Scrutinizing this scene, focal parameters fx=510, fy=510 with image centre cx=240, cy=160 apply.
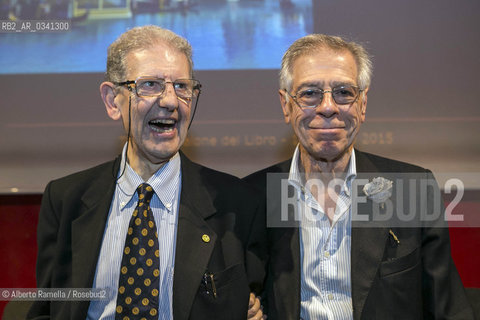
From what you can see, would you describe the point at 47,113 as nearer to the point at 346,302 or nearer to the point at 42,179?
the point at 42,179

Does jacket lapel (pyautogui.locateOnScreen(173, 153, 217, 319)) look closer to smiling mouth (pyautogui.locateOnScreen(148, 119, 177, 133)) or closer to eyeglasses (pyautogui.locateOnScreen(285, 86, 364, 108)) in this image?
smiling mouth (pyautogui.locateOnScreen(148, 119, 177, 133))

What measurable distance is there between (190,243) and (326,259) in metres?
0.61

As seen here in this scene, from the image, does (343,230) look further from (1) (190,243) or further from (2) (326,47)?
(2) (326,47)

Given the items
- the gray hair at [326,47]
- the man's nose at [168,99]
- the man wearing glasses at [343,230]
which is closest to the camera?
the man's nose at [168,99]

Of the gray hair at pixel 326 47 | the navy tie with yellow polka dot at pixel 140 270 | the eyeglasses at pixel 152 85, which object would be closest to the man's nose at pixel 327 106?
the gray hair at pixel 326 47

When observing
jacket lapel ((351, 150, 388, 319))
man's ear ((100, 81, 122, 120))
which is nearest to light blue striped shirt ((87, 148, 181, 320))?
man's ear ((100, 81, 122, 120))

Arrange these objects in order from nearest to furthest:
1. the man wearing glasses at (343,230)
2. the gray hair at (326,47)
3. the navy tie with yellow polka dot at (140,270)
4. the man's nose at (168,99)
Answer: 1. the navy tie with yellow polka dot at (140,270)
2. the man's nose at (168,99)
3. the man wearing glasses at (343,230)
4. the gray hair at (326,47)

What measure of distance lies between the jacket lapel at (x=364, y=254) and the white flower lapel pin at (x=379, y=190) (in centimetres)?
4

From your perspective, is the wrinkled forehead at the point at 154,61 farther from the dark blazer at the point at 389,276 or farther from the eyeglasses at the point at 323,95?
the dark blazer at the point at 389,276

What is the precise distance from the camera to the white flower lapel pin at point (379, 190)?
87.4 inches

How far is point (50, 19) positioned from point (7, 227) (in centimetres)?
143

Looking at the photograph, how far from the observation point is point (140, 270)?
1.96m

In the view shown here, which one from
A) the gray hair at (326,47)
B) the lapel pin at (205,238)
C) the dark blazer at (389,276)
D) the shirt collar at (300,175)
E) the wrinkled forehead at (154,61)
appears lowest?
the dark blazer at (389,276)

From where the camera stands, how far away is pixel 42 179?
332 centimetres
